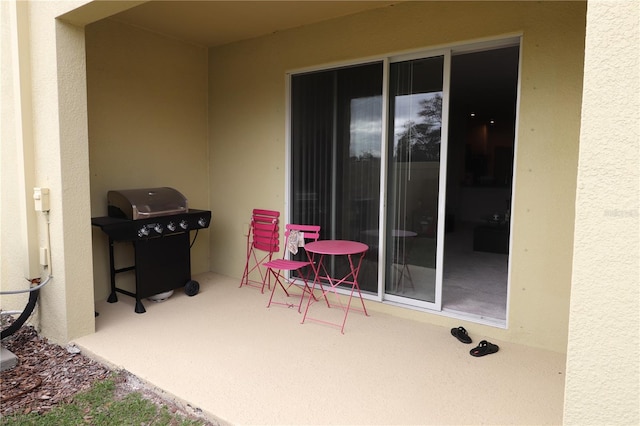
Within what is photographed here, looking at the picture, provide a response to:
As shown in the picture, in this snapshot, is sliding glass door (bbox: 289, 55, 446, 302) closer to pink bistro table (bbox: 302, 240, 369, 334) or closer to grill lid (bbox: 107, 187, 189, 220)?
pink bistro table (bbox: 302, 240, 369, 334)

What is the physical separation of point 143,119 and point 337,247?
2852 mm

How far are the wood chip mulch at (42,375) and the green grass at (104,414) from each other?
0.09m

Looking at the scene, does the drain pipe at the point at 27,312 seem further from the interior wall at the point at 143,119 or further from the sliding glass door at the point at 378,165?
the sliding glass door at the point at 378,165

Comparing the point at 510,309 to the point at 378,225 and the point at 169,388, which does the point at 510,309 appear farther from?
the point at 169,388

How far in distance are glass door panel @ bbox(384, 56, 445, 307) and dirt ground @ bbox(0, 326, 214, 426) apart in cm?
243

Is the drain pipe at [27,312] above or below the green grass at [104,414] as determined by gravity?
above

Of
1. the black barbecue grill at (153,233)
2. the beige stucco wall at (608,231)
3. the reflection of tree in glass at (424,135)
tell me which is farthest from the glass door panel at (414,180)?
the beige stucco wall at (608,231)

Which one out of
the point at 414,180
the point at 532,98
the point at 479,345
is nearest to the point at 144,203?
the point at 414,180

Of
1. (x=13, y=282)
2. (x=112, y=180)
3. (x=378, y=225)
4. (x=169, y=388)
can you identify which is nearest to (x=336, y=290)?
(x=378, y=225)

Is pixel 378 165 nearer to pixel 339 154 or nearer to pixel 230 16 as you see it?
pixel 339 154

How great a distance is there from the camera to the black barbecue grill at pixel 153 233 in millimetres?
4133

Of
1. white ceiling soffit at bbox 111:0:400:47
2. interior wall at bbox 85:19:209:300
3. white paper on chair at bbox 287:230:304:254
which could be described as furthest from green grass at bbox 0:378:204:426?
white ceiling soffit at bbox 111:0:400:47

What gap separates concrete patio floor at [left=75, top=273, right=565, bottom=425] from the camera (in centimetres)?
250

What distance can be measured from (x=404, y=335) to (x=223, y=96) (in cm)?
380
